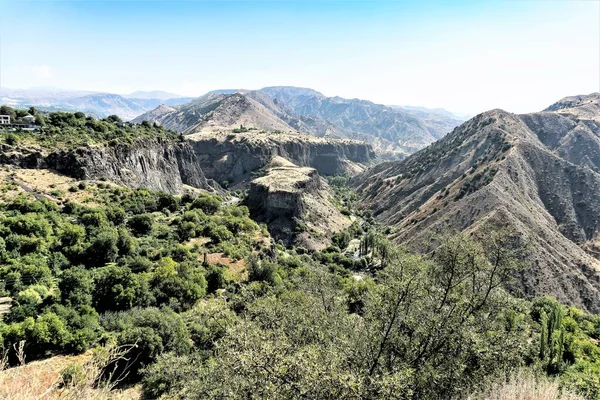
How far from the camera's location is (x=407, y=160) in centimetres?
17888

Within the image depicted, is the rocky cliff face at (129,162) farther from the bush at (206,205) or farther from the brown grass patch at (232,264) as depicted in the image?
the brown grass patch at (232,264)

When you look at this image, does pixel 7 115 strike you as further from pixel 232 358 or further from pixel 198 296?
pixel 232 358

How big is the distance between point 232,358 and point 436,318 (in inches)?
339

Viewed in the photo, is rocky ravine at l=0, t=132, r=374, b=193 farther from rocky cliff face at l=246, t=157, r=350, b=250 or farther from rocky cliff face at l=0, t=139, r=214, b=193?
rocky cliff face at l=246, t=157, r=350, b=250

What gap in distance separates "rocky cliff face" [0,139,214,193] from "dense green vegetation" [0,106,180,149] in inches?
98.3

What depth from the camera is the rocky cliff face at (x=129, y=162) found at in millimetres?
59094

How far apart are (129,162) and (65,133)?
45.8 ft

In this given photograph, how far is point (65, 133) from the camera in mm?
70750

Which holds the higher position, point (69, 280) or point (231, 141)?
point (231, 141)

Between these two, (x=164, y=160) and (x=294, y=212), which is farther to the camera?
(x=294, y=212)

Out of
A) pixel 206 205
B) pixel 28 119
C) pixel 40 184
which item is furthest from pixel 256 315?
pixel 28 119

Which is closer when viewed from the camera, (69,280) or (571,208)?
(69,280)

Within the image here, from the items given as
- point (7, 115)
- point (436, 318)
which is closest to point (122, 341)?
point (436, 318)

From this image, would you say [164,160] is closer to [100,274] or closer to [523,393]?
[100,274]
